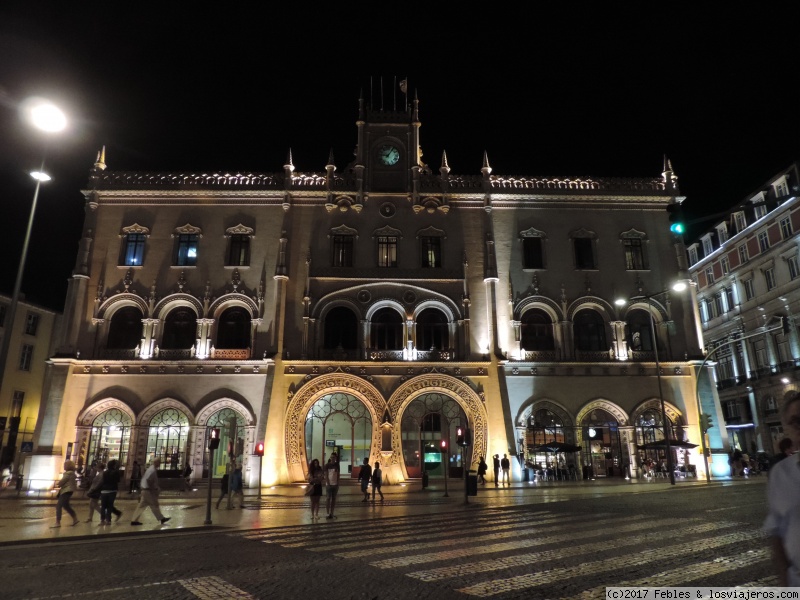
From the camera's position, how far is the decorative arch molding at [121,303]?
1286 inches

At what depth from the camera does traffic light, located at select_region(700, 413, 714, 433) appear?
29812 mm

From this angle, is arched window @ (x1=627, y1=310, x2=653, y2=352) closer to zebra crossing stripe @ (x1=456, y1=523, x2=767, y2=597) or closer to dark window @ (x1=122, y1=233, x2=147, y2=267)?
zebra crossing stripe @ (x1=456, y1=523, x2=767, y2=597)

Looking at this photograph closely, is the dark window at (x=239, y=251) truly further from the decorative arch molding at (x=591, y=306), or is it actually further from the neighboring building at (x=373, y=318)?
the decorative arch molding at (x=591, y=306)

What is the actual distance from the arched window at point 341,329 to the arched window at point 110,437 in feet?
37.7

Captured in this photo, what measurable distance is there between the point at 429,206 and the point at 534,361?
11128 mm

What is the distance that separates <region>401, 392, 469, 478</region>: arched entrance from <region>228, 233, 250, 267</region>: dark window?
12.9 meters

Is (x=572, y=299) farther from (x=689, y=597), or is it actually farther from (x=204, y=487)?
(x=689, y=597)

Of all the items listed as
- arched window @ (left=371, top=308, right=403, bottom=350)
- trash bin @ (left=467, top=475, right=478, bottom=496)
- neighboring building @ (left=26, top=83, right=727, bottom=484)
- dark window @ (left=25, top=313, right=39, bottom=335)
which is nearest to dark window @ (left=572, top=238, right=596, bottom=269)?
neighboring building @ (left=26, top=83, right=727, bottom=484)

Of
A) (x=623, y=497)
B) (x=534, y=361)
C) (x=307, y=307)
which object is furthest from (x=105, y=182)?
(x=623, y=497)

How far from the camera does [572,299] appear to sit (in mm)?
33906

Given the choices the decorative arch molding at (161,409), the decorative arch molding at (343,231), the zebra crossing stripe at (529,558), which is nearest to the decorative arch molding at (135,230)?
the decorative arch molding at (161,409)

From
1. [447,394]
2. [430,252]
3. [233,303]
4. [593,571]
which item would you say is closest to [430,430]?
[447,394]

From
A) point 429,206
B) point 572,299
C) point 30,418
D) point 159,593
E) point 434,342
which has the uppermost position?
point 429,206

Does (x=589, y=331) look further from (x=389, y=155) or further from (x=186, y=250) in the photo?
(x=186, y=250)
